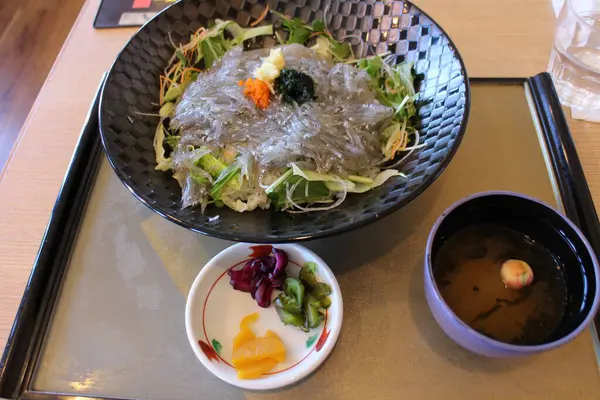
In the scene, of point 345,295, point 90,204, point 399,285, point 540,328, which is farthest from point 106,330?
point 540,328

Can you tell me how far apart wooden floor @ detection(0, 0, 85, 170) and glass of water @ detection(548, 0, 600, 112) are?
2.66 metres

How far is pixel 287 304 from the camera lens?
101 cm

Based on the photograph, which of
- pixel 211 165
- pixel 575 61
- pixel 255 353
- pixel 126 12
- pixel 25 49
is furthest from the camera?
pixel 25 49

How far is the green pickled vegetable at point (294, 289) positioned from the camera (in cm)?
100

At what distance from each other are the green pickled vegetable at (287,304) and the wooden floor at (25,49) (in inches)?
87.7

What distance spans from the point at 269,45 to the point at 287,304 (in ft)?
2.86

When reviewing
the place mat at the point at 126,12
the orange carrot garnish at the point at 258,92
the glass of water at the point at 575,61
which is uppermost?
the place mat at the point at 126,12

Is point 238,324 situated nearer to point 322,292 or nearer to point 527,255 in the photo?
point 322,292

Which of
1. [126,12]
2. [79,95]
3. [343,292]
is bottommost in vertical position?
[343,292]

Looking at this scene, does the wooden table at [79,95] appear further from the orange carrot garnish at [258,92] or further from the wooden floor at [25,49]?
the wooden floor at [25,49]

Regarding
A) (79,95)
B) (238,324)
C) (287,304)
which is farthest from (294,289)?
(79,95)

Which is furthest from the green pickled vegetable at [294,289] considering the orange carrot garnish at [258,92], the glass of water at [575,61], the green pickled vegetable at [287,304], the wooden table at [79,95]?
the glass of water at [575,61]

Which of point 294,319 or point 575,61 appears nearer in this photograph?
point 294,319

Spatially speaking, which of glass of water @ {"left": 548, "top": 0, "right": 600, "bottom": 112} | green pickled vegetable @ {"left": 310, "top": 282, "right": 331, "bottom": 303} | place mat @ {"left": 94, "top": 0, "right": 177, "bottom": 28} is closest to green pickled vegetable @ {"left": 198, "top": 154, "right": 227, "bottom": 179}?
green pickled vegetable @ {"left": 310, "top": 282, "right": 331, "bottom": 303}
